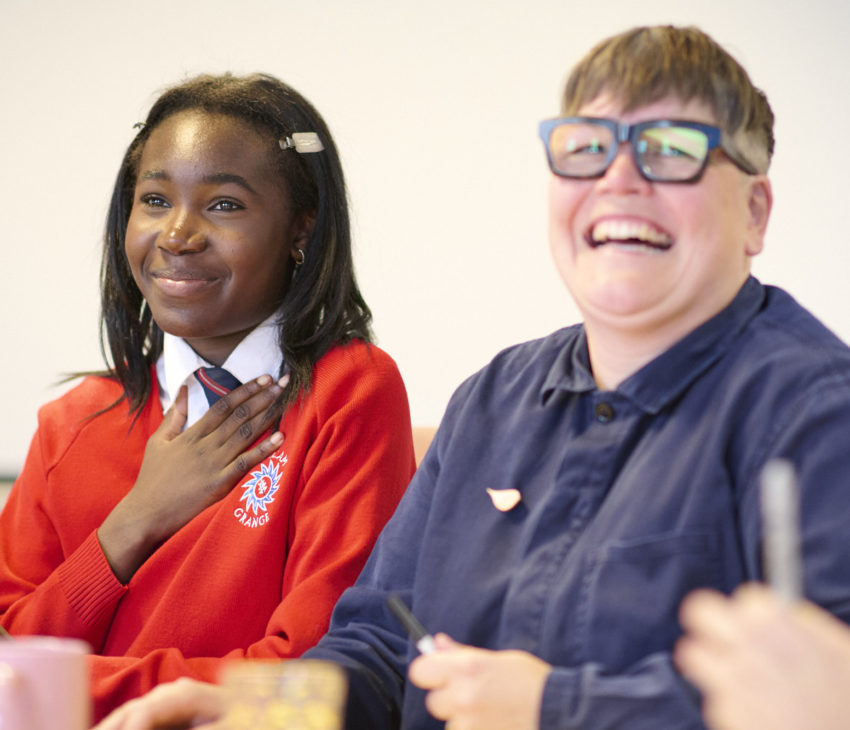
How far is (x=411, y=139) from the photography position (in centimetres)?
257

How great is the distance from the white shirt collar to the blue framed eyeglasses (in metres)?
0.69

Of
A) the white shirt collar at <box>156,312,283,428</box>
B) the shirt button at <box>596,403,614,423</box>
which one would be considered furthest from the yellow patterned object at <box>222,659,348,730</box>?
the white shirt collar at <box>156,312,283,428</box>

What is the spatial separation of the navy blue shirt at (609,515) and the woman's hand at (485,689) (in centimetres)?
1

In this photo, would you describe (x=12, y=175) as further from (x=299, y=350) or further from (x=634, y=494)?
(x=634, y=494)

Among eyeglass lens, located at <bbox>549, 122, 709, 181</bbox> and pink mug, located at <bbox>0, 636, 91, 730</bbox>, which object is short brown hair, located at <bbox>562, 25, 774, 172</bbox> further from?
pink mug, located at <bbox>0, 636, 91, 730</bbox>

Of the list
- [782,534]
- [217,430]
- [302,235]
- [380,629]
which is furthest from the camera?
[302,235]

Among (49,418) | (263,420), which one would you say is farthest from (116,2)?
(263,420)

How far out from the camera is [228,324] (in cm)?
153

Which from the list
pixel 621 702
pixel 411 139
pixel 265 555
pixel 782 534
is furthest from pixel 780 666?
pixel 411 139

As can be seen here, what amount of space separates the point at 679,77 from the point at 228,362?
2.65ft

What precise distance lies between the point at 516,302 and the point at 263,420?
3.78ft

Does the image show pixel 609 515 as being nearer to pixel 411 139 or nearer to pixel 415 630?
pixel 415 630

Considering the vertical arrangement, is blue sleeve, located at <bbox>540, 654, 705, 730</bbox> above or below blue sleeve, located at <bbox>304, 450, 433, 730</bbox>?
above

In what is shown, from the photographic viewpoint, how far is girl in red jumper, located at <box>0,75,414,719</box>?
136 centimetres
